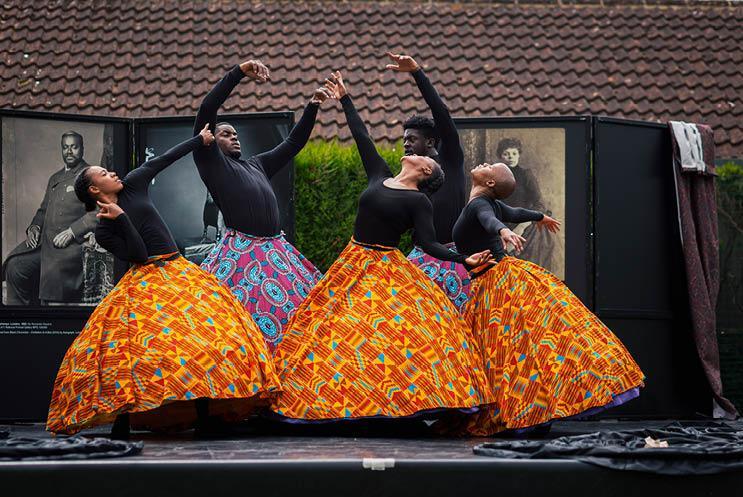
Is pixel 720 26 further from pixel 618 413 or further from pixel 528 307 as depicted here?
pixel 528 307

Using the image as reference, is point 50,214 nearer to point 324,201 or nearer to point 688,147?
point 324,201

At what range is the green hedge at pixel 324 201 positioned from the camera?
911cm

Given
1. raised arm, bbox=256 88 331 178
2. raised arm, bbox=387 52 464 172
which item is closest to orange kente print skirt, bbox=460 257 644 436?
raised arm, bbox=387 52 464 172

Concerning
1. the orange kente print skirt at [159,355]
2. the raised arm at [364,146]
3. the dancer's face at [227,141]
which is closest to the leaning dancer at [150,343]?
the orange kente print skirt at [159,355]

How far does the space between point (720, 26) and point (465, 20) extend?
366cm

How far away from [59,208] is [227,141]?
5.88 ft

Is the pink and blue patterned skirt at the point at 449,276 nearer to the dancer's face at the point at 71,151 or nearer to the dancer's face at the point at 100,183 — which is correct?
the dancer's face at the point at 100,183

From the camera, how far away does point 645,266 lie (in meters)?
8.77

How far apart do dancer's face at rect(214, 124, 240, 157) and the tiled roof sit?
279 inches

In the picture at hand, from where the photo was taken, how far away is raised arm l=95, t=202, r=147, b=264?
6.18 metres

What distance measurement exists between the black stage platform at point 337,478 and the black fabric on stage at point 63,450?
0.11 metres

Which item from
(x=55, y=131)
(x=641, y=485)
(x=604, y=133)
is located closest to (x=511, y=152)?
(x=604, y=133)

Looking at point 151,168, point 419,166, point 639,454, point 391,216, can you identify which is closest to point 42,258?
point 151,168

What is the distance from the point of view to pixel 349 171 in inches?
363
